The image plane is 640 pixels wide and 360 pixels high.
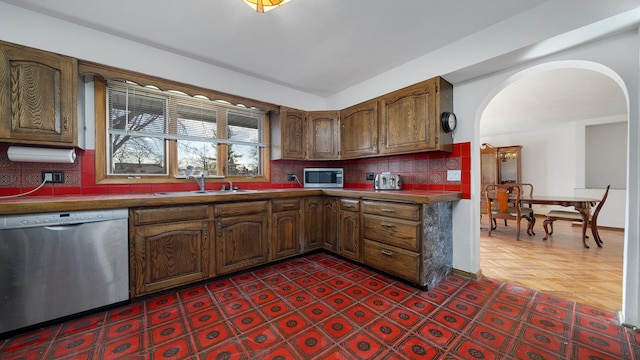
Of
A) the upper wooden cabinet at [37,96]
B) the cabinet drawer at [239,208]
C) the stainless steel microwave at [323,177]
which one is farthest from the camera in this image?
the stainless steel microwave at [323,177]

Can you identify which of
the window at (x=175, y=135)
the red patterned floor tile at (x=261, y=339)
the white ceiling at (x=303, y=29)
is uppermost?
the white ceiling at (x=303, y=29)

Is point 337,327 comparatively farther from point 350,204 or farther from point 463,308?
point 350,204

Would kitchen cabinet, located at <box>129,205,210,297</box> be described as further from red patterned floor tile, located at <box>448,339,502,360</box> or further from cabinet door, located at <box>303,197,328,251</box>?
red patterned floor tile, located at <box>448,339,502,360</box>

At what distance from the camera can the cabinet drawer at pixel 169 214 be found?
6.28 feet

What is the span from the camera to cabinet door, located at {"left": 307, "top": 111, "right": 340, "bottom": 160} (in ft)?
11.3

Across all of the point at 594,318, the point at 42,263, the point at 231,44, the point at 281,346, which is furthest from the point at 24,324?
the point at 594,318

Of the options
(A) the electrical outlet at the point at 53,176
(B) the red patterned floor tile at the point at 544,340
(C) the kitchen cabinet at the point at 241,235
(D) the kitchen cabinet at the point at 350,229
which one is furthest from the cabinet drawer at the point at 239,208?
(B) the red patterned floor tile at the point at 544,340

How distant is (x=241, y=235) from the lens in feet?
8.07

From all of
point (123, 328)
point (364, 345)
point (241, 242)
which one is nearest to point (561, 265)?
point (364, 345)

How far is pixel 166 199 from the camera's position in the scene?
1979 millimetres

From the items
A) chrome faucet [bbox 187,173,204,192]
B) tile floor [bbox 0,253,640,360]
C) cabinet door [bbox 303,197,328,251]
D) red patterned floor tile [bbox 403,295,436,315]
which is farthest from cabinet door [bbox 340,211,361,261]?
chrome faucet [bbox 187,173,204,192]

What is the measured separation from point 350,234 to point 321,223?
0.50m

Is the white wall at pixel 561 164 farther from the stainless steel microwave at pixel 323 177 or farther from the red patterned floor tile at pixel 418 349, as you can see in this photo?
the red patterned floor tile at pixel 418 349

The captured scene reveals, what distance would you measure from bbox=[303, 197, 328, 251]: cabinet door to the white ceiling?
5.51ft
